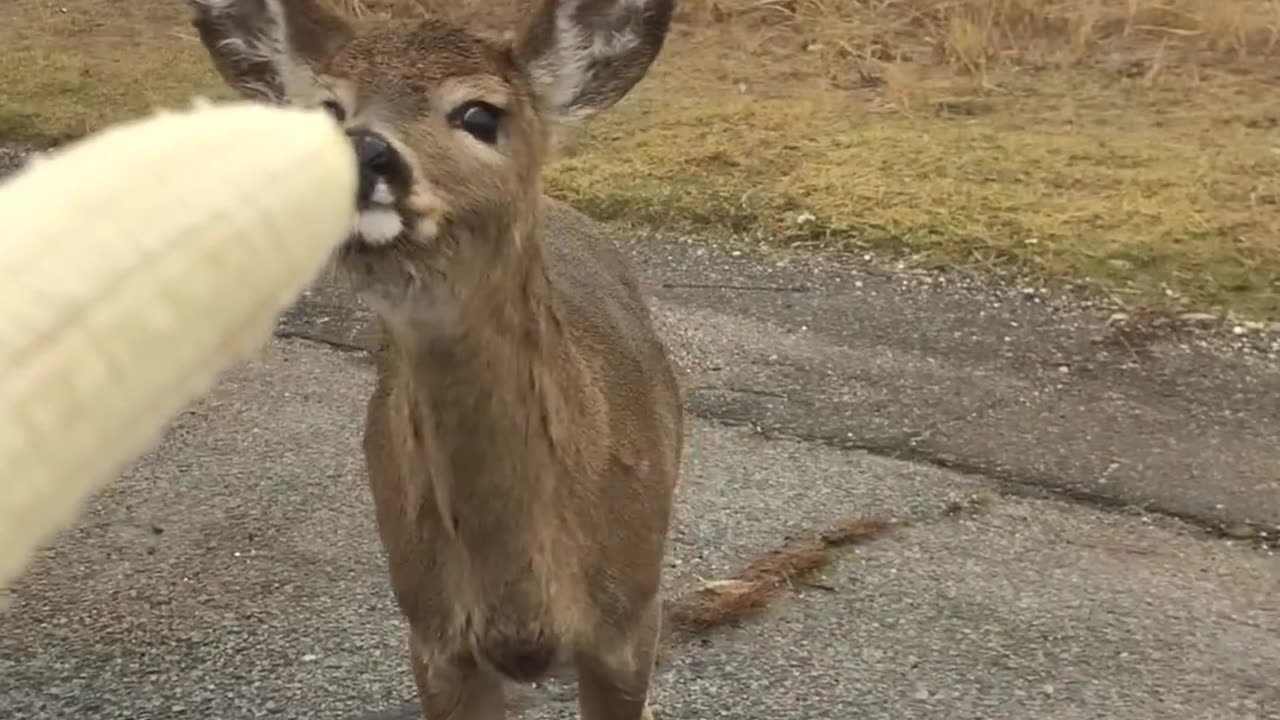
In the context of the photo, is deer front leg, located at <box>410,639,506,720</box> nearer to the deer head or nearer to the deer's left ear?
the deer head

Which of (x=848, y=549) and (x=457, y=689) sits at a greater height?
(x=457, y=689)

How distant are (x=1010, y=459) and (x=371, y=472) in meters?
2.53

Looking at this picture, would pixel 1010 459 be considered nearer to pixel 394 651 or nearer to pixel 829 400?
pixel 829 400

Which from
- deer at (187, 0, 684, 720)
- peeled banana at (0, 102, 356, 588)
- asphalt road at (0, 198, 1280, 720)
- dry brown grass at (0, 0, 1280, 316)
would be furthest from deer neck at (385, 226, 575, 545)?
dry brown grass at (0, 0, 1280, 316)

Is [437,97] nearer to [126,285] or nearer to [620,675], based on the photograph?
[620,675]

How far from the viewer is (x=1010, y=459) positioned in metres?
5.40

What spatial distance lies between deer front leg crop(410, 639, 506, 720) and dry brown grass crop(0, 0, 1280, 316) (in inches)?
108

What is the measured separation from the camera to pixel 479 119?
270 cm

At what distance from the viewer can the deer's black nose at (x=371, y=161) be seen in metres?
2.17

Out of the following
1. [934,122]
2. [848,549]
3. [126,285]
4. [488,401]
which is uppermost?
[126,285]

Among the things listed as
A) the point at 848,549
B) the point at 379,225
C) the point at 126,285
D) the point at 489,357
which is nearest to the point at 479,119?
the point at 489,357

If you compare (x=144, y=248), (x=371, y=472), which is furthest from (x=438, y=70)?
(x=144, y=248)

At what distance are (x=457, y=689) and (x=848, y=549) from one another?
193 cm

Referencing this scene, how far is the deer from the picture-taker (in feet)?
8.27
